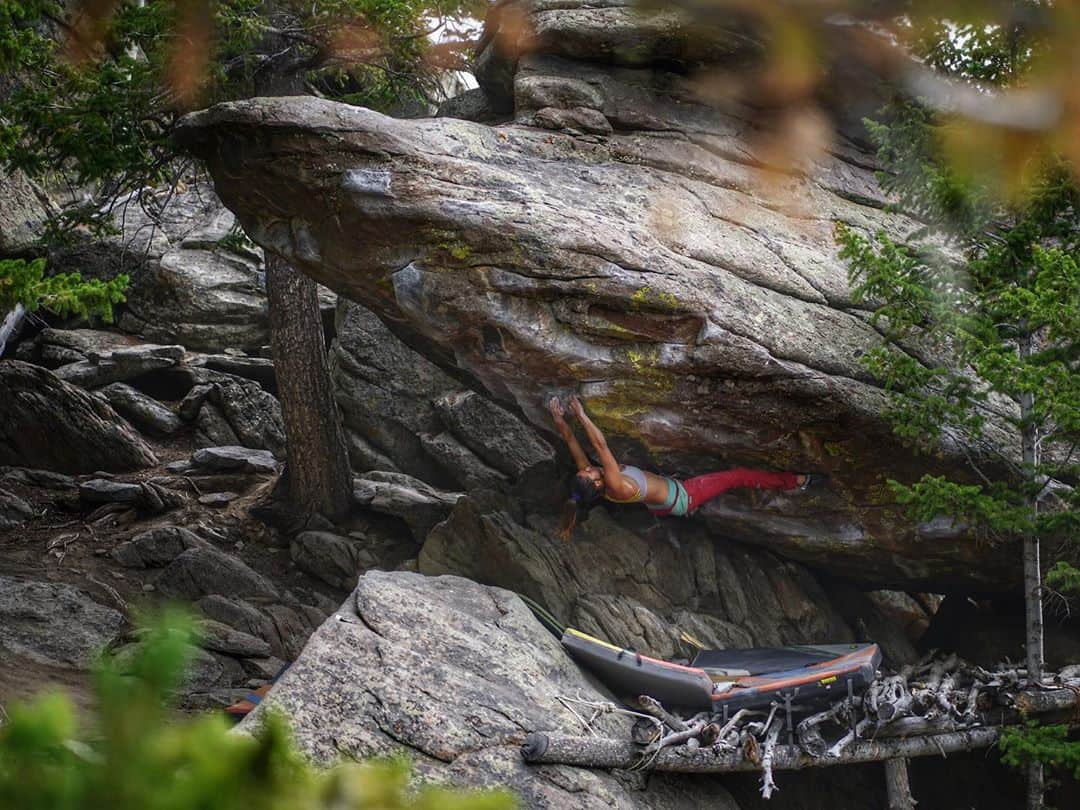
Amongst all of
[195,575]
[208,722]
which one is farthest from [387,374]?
[208,722]

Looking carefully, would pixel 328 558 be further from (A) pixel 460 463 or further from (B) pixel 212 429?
(B) pixel 212 429

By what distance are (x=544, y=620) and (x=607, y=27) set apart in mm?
7509

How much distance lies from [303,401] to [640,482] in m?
6.45

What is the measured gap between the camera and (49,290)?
8.94 m

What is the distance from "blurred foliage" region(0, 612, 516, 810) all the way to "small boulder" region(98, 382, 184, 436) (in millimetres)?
18087

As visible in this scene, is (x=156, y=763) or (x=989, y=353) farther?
(x=989, y=353)

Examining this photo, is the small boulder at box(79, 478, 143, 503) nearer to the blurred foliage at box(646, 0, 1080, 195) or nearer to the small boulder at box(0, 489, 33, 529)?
the small boulder at box(0, 489, 33, 529)

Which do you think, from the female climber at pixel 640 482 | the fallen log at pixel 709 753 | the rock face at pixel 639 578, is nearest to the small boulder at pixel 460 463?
the rock face at pixel 639 578

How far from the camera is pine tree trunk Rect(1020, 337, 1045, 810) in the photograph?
10406 millimetres

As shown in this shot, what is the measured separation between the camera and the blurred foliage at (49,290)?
8.64m

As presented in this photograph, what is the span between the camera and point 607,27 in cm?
1268

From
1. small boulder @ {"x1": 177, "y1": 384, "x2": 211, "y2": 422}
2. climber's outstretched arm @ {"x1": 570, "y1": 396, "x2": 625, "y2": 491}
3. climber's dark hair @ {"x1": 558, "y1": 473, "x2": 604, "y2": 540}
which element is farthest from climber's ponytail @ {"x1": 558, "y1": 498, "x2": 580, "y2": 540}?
small boulder @ {"x1": 177, "y1": 384, "x2": 211, "y2": 422}

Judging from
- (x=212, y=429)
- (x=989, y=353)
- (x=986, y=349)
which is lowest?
(x=989, y=353)

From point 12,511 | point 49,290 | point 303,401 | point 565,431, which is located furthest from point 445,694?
point 12,511
